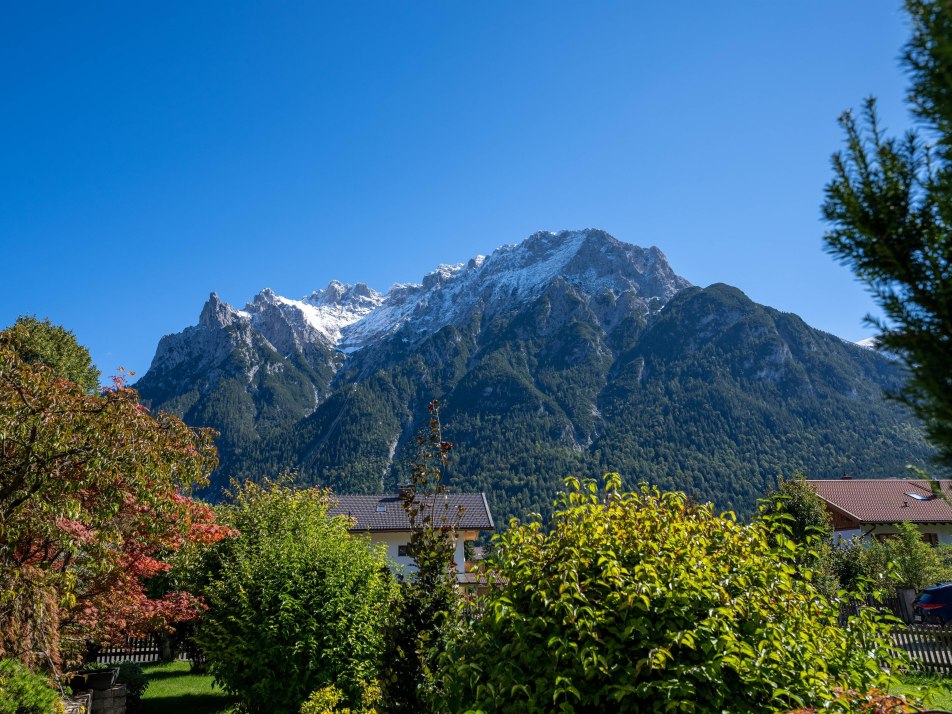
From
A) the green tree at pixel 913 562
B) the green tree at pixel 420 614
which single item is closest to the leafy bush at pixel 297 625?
the green tree at pixel 420 614

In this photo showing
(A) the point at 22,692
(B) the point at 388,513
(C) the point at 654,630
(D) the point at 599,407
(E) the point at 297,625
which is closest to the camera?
(C) the point at 654,630

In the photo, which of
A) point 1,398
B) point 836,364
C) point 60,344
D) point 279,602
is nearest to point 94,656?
point 60,344

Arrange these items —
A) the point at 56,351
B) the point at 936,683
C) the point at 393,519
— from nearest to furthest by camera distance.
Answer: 1. the point at 936,683
2. the point at 56,351
3. the point at 393,519

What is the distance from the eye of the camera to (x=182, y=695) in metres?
16.4

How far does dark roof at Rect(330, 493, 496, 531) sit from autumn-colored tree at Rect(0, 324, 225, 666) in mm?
35861

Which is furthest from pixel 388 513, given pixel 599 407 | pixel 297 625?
pixel 599 407

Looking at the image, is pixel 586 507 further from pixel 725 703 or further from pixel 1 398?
pixel 1 398

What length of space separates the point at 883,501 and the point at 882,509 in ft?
5.43

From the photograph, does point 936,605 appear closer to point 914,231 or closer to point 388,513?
point 914,231

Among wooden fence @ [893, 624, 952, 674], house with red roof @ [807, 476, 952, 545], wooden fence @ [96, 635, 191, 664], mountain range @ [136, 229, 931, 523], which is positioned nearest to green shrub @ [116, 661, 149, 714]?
wooden fence @ [96, 635, 191, 664]

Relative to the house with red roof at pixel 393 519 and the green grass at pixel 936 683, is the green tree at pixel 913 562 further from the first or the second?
the house with red roof at pixel 393 519

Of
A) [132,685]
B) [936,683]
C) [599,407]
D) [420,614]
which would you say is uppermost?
[599,407]

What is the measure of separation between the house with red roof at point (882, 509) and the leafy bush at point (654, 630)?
4142cm

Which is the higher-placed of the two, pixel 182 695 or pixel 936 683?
pixel 936 683
